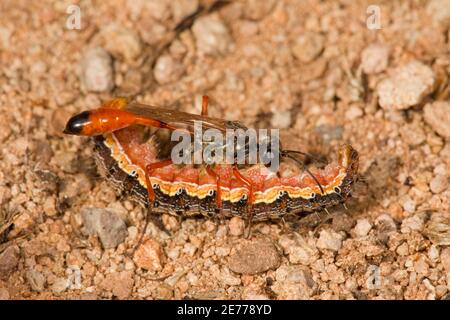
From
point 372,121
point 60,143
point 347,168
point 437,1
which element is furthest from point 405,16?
point 60,143

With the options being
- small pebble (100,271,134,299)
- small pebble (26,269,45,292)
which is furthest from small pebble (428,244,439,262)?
small pebble (26,269,45,292)

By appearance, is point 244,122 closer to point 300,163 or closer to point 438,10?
point 300,163

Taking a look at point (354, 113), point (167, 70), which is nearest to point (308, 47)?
point (354, 113)

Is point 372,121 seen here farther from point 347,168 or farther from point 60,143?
point 60,143

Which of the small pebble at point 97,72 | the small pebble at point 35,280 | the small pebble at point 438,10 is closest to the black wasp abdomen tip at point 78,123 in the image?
the small pebble at point 97,72

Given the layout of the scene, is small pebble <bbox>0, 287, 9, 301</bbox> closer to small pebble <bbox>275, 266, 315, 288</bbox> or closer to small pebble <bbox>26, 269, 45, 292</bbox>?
small pebble <bbox>26, 269, 45, 292</bbox>

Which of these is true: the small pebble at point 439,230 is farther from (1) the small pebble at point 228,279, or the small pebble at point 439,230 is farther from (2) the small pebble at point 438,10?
(2) the small pebble at point 438,10
